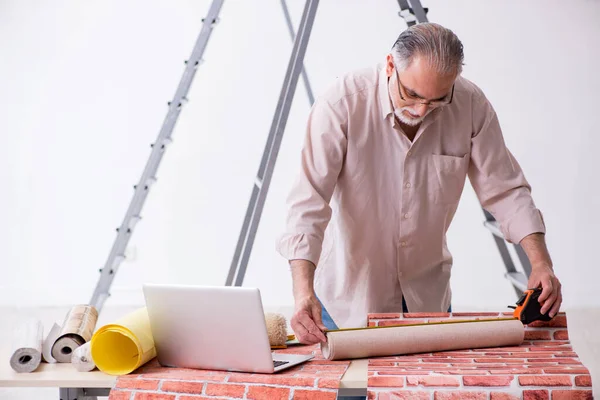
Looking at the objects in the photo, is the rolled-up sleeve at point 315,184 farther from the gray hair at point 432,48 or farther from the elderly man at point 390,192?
the gray hair at point 432,48

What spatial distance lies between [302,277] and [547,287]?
2.01ft

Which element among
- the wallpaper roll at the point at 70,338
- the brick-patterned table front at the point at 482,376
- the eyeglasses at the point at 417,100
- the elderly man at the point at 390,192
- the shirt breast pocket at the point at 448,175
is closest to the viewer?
the brick-patterned table front at the point at 482,376

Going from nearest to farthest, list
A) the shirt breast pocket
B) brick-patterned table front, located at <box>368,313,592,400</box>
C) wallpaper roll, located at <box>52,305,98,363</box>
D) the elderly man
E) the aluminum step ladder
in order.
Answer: brick-patterned table front, located at <box>368,313,592,400</box>
wallpaper roll, located at <box>52,305,98,363</box>
the elderly man
the shirt breast pocket
the aluminum step ladder

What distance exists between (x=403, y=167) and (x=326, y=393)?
0.84m

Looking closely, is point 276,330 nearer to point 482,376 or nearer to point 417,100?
point 482,376

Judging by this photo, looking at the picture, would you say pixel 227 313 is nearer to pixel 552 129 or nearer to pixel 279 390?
pixel 279 390

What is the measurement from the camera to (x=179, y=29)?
5453 millimetres

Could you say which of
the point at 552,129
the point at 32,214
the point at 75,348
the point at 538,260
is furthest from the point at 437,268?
the point at 32,214

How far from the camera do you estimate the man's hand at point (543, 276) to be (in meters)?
1.86

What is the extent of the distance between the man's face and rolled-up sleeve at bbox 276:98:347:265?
0.18 metres

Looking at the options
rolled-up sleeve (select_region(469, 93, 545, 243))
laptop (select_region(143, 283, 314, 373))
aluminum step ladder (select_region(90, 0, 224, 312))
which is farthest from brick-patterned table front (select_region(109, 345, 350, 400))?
aluminum step ladder (select_region(90, 0, 224, 312))

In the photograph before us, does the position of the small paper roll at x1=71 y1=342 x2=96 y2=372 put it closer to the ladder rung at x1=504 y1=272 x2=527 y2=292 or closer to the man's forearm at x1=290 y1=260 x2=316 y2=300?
the man's forearm at x1=290 y1=260 x2=316 y2=300

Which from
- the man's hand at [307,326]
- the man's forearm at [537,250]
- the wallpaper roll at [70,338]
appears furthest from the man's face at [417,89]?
the wallpaper roll at [70,338]

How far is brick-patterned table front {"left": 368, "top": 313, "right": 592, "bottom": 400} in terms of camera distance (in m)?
1.44
